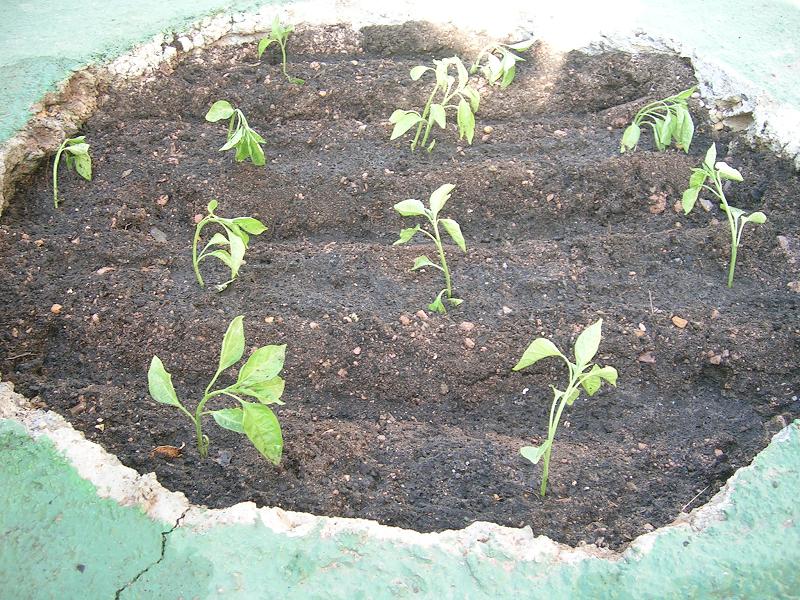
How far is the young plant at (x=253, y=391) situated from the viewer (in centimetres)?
141

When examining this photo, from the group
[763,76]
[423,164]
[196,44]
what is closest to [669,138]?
[763,76]

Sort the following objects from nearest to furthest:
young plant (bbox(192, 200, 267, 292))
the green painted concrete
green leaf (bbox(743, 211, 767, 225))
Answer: the green painted concrete < young plant (bbox(192, 200, 267, 292)) < green leaf (bbox(743, 211, 767, 225))

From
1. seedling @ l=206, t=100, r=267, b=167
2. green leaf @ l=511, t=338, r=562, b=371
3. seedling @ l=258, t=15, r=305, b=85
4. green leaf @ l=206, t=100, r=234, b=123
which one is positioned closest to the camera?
green leaf @ l=511, t=338, r=562, b=371

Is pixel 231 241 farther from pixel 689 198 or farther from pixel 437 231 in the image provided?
pixel 689 198

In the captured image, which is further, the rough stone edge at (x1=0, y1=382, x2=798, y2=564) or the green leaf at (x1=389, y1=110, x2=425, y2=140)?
the green leaf at (x1=389, y1=110, x2=425, y2=140)

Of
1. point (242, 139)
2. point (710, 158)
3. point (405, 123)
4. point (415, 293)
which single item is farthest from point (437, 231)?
point (710, 158)

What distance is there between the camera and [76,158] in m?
2.20

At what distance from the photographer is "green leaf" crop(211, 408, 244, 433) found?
57.0 inches

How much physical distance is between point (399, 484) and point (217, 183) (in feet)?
3.77

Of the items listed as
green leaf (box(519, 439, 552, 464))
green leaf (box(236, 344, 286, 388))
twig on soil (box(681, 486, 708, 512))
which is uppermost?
green leaf (box(236, 344, 286, 388))

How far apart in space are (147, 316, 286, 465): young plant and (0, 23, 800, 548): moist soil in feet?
0.51

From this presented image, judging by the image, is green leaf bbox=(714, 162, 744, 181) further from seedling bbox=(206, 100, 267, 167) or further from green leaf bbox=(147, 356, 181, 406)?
green leaf bbox=(147, 356, 181, 406)

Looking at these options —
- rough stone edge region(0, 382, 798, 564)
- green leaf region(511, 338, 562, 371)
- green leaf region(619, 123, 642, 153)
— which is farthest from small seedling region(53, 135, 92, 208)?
green leaf region(619, 123, 642, 153)

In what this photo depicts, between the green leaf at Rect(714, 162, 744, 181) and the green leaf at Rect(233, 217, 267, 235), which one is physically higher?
the green leaf at Rect(714, 162, 744, 181)
